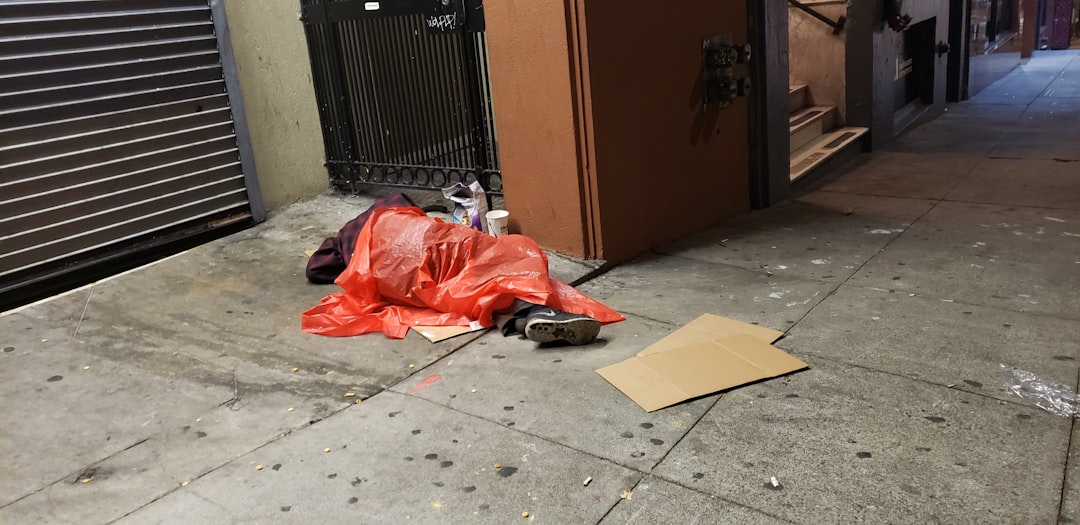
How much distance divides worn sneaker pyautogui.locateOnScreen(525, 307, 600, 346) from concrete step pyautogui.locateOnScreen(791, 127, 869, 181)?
11.0ft

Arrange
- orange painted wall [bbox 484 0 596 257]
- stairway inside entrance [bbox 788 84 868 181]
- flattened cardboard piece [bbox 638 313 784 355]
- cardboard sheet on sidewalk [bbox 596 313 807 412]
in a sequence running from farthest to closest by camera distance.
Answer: stairway inside entrance [bbox 788 84 868 181], orange painted wall [bbox 484 0 596 257], flattened cardboard piece [bbox 638 313 784 355], cardboard sheet on sidewalk [bbox 596 313 807 412]

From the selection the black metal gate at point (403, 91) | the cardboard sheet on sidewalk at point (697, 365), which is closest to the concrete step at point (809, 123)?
the black metal gate at point (403, 91)

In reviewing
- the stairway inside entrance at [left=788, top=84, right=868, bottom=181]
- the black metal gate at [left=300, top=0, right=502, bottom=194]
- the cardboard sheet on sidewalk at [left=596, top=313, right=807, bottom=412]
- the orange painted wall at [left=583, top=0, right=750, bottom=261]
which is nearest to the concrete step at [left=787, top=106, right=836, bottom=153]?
the stairway inside entrance at [left=788, top=84, right=868, bottom=181]

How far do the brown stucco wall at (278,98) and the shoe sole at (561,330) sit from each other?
2.90m

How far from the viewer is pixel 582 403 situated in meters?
3.03

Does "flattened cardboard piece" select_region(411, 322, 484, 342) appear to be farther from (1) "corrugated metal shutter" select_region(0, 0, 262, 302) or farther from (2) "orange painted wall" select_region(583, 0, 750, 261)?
(1) "corrugated metal shutter" select_region(0, 0, 262, 302)

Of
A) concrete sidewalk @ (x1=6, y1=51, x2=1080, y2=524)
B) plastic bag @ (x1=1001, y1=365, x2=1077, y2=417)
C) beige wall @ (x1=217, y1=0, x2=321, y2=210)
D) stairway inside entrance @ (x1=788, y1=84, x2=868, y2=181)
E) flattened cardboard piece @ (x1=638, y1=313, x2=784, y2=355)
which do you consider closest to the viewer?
concrete sidewalk @ (x1=6, y1=51, x2=1080, y2=524)

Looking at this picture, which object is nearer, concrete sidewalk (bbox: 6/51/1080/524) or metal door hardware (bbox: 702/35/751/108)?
concrete sidewalk (bbox: 6/51/1080/524)

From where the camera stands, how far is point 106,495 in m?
2.68

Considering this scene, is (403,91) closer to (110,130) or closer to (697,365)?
(110,130)

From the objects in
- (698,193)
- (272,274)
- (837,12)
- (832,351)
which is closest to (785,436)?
(832,351)

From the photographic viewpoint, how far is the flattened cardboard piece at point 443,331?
3711 millimetres

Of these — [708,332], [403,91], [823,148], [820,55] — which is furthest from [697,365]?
[820,55]

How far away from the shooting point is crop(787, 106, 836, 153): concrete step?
6992mm
